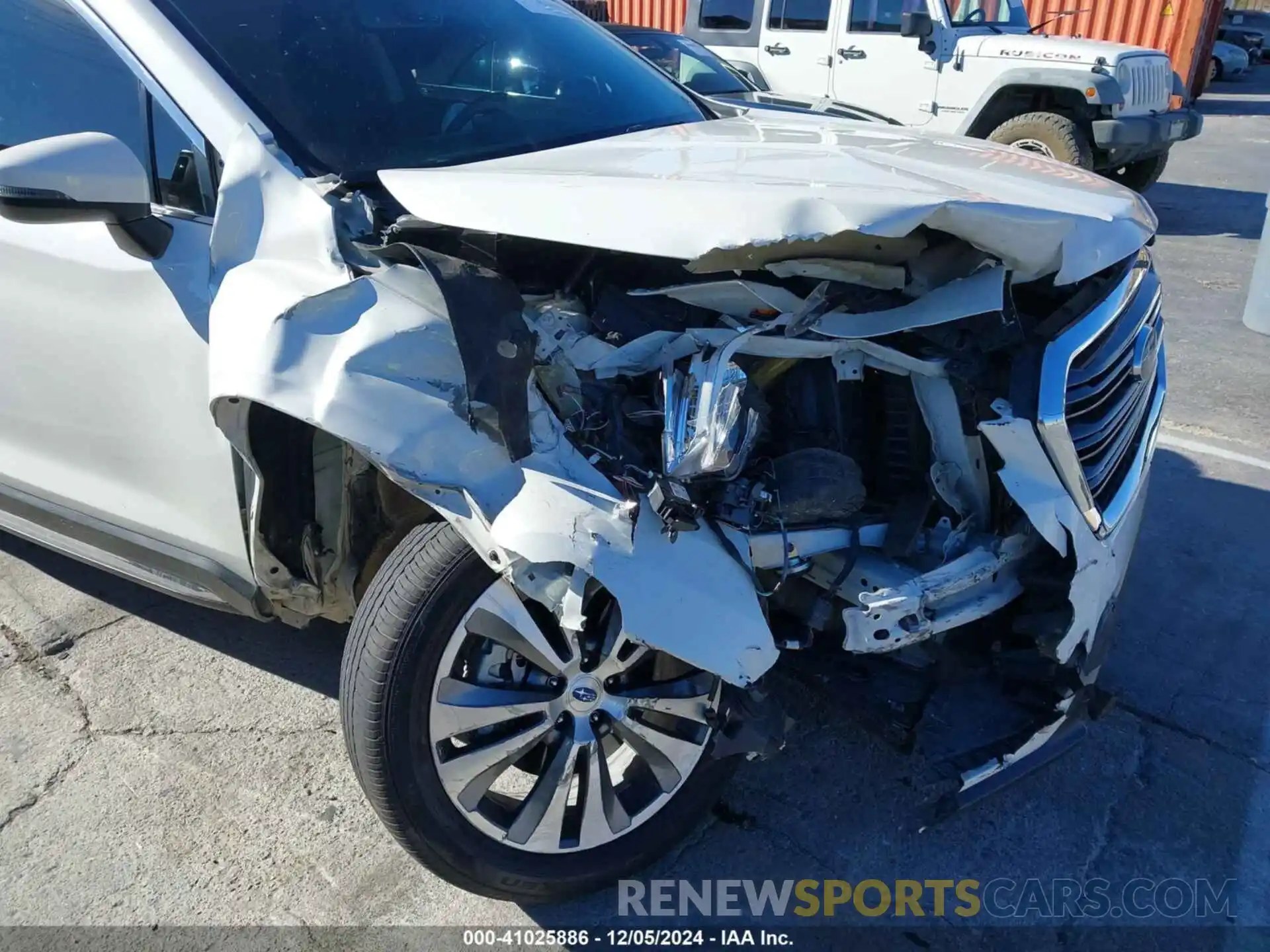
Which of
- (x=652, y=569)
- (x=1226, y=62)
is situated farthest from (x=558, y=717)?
(x=1226, y=62)

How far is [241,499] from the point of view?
229 centimetres

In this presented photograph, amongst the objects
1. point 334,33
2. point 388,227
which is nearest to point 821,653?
point 388,227

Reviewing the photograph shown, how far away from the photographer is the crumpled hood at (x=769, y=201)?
1.87 metres

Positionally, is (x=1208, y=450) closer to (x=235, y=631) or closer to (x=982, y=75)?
(x=235, y=631)

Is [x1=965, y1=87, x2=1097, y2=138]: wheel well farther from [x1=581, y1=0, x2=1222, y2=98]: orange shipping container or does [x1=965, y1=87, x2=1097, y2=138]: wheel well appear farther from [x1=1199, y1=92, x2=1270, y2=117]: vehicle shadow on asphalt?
[x1=1199, y1=92, x2=1270, y2=117]: vehicle shadow on asphalt

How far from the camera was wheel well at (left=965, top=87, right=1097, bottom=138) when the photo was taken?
27.9 feet

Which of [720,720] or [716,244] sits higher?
[716,244]

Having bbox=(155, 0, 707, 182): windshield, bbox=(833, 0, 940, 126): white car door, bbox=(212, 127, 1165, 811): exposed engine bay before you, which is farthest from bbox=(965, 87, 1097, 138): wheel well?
bbox=(212, 127, 1165, 811): exposed engine bay

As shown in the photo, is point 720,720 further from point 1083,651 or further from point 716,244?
point 716,244

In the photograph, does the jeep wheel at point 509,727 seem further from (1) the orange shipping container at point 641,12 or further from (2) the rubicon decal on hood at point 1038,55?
(1) the orange shipping container at point 641,12

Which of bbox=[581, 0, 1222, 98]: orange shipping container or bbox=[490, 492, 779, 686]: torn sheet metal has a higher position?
bbox=[581, 0, 1222, 98]: orange shipping container

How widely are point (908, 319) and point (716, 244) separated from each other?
0.44 metres

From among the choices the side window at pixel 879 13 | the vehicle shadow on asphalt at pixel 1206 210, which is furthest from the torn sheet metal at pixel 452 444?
the vehicle shadow on asphalt at pixel 1206 210

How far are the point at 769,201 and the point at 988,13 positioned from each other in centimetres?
847
